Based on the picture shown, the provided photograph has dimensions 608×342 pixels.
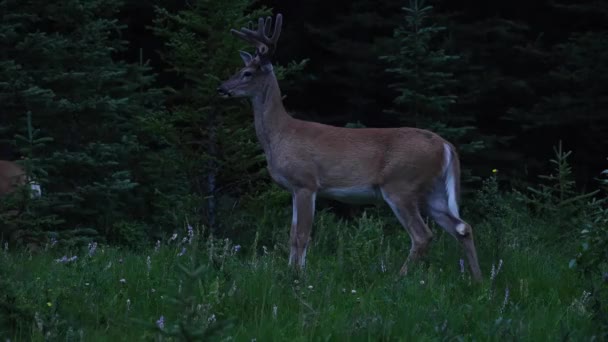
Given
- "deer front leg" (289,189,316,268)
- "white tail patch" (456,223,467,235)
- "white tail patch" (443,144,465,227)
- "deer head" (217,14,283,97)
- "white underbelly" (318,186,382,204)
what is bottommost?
"deer front leg" (289,189,316,268)

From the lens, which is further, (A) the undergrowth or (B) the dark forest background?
(B) the dark forest background

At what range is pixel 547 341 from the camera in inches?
174

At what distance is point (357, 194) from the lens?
7.41 m

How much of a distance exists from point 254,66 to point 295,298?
375 centimetres

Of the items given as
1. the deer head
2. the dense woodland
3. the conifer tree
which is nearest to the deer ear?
the deer head

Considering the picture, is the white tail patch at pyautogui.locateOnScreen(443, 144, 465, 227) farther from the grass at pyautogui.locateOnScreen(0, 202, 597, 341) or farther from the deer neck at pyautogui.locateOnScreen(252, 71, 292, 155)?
the deer neck at pyautogui.locateOnScreen(252, 71, 292, 155)

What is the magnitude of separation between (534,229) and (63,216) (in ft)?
Answer: 14.6

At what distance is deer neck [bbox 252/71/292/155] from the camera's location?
26.1 feet

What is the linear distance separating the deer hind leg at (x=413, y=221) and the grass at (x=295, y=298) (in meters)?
0.52

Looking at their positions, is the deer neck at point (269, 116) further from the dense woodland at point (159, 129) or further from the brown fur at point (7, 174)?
the brown fur at point (7, 174)

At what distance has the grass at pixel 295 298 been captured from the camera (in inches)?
172

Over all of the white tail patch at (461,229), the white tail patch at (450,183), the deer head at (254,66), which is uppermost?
the deer head at (254,66)

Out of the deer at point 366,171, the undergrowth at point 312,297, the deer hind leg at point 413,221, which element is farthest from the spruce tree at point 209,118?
the undergrowth at point 312,297

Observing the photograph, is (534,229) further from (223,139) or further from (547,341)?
(547,341)
